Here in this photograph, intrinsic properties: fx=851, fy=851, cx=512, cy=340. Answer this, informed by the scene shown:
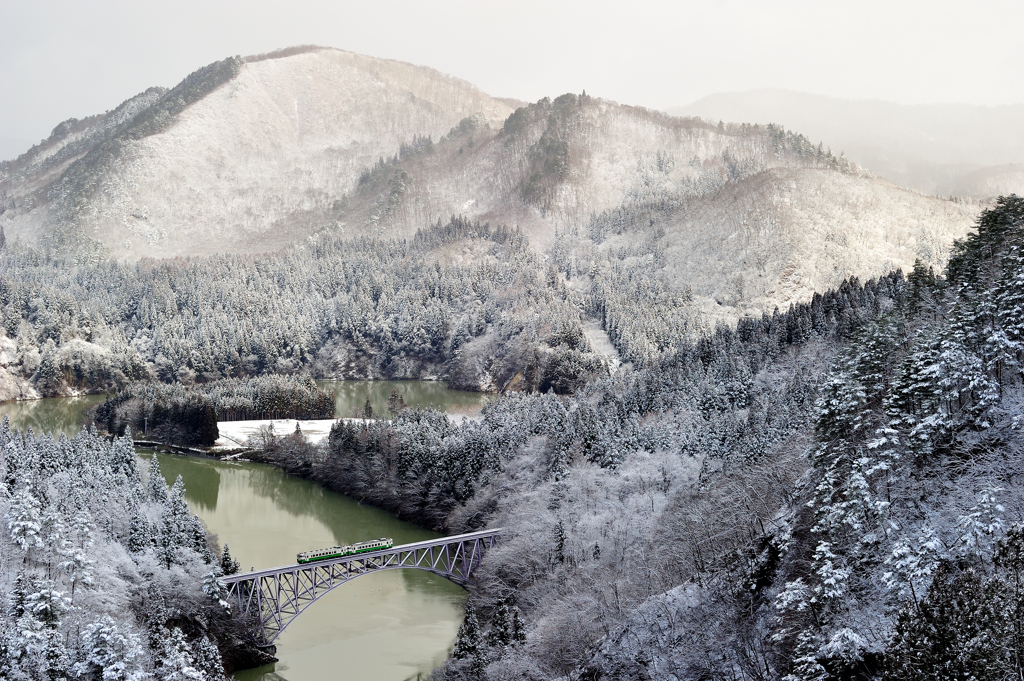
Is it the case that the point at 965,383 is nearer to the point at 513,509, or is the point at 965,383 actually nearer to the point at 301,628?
the point at 513,509

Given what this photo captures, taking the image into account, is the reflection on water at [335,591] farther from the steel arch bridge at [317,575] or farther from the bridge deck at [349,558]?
the bridge deck at [349,558]

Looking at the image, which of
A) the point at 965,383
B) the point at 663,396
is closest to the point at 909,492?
the point at 965,383

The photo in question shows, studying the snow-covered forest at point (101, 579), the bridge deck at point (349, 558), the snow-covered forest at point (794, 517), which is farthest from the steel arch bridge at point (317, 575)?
the snow-covered forest at point (794, 517)

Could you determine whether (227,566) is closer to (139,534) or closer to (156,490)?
(139,534)

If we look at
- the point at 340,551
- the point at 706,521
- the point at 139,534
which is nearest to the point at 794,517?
the point at 706,521

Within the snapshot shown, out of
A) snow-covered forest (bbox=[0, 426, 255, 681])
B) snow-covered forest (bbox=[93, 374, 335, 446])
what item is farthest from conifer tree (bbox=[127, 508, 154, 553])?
snow-covered forest (bbox=[93, 374, 335, 446])

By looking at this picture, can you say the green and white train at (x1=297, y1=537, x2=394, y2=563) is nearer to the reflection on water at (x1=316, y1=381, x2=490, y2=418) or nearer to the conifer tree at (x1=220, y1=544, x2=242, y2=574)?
the conifer tree at (x1=220, y1=544, x2=242, y2=574)
